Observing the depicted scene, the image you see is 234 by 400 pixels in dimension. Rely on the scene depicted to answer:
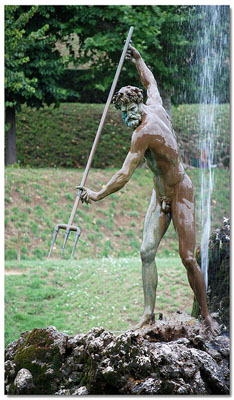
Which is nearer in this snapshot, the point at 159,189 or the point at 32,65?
the point at 159,189

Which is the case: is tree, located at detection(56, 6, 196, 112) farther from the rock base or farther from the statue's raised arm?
the rock base

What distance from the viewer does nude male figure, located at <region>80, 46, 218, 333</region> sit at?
722 centimetres

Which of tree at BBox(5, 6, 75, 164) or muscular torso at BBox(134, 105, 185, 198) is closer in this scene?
muscular torso at BBox(134, 105, 185, 198)

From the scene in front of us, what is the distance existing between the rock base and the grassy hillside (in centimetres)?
816

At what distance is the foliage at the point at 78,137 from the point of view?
72.5ft

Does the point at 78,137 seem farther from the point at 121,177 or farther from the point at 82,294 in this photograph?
the point at 121,177

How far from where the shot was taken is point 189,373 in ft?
21.5

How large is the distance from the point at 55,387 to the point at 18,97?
554 inches

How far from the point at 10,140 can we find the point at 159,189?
13.1 meters

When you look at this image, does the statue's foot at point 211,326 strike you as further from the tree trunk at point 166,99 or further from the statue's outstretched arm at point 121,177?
the tree trunk at point 166,99

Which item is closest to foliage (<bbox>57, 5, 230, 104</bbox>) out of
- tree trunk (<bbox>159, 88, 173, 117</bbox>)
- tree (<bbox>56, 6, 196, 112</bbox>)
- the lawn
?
tree (<bbox>56, 6, 196, 112</bbox>)

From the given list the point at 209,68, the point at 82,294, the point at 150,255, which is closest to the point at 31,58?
the point at 209,68

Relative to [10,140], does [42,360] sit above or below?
below

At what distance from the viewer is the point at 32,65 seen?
1973 centimetres
